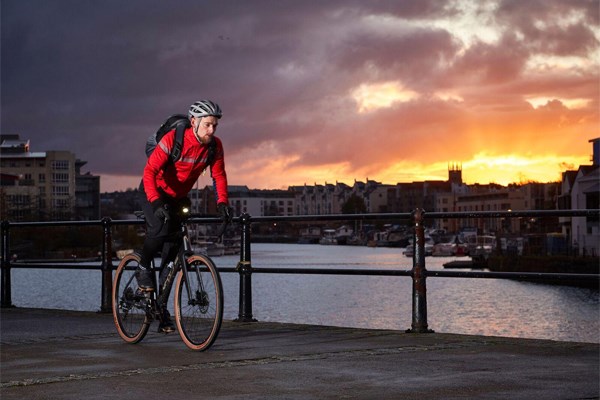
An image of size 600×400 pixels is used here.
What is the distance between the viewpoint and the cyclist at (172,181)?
26.0ft

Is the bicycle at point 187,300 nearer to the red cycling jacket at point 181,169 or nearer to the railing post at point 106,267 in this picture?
the red cycling jacket at point 181,169

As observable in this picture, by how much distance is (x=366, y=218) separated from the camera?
392 inches

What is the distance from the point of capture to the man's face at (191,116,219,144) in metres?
7.87

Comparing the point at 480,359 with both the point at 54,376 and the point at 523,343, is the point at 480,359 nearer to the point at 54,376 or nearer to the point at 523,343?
the point at 523,343

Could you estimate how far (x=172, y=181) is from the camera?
8.19m

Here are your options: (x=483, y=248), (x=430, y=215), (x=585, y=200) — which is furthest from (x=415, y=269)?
(x=483, y=248)

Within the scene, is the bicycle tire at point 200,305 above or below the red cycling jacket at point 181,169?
below

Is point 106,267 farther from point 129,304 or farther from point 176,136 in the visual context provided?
point 176,136

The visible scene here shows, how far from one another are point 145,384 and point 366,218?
13.1 ft

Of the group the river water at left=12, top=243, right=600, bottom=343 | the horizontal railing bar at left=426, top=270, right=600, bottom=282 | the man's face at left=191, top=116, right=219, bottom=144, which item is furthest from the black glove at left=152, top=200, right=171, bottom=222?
the river water at left=12, top=243, right=600, bottom=343

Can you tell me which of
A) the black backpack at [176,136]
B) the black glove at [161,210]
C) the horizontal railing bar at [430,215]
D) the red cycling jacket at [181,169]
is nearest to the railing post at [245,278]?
the horizontal railing bar at [430,215]

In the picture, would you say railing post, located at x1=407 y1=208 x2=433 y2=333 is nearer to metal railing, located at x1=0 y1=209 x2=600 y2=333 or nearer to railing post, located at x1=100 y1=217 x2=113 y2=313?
metal railing, located at x1=0 y1=209 x2=600 y2=333

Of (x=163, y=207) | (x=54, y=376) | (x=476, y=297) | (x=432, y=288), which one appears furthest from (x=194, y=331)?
(x=432, y=288)

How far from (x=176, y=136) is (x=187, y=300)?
4.09ft
